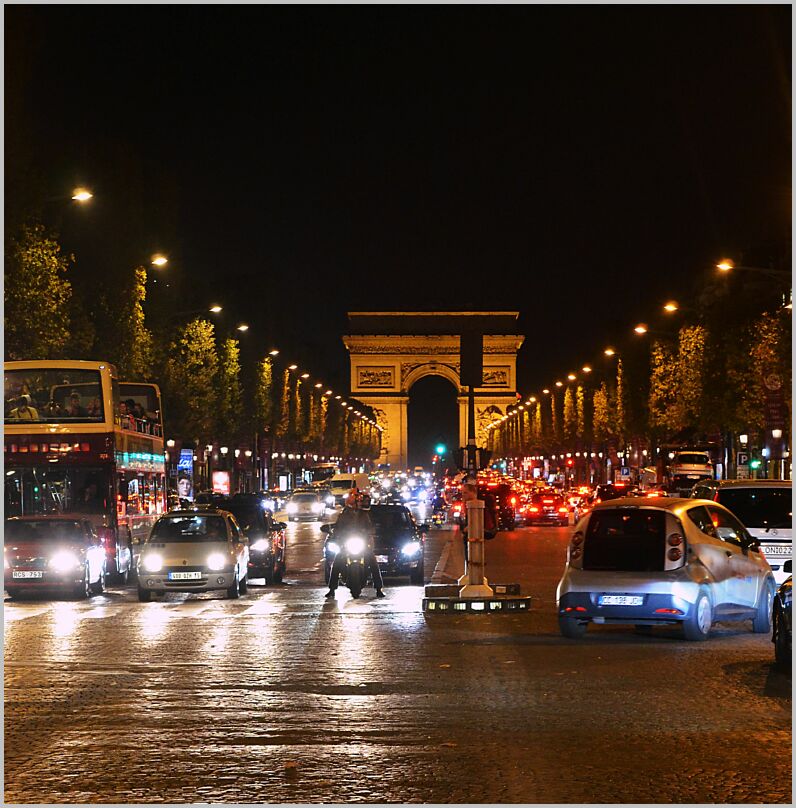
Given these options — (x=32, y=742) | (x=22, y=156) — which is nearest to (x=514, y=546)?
(x=22, y=156)

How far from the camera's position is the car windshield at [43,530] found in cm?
2580

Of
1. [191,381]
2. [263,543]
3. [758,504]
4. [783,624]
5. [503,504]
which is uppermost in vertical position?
[191,381]

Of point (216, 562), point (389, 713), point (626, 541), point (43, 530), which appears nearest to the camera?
point (389, 713)

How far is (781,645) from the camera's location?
14.4 meters

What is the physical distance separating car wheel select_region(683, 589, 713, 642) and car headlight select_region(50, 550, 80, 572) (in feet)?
38.1

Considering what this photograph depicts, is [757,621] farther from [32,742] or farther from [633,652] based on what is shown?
[32,742]

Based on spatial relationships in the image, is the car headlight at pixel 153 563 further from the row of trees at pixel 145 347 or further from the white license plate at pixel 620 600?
the row of trees at pixel 145 347

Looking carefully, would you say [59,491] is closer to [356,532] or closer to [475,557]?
[356,532]

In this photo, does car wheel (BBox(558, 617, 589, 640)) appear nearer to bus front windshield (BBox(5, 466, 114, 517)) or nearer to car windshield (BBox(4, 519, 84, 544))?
car windshield (BBox(4, 519, 84, 544))

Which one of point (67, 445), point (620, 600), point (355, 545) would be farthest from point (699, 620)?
point (67, 445)

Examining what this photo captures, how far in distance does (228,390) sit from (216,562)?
48722 mm

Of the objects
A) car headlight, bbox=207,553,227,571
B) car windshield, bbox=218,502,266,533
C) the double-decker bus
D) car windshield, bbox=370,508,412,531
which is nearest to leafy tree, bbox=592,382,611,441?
car windshield, bbox=218,502,266,533

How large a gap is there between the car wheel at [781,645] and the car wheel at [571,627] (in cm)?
290

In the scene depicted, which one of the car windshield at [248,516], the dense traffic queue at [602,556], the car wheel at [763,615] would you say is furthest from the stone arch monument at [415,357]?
the car wheel at [763,615]
